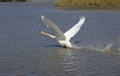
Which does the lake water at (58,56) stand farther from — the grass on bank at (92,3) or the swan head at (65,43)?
the grass on bank at (92,3)

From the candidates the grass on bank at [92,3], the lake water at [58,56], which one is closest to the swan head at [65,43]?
the lake water at [58,56]

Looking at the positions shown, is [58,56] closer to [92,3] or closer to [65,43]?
[65,43]

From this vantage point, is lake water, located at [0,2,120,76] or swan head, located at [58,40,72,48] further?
swan head, located at [58,40,72,48]

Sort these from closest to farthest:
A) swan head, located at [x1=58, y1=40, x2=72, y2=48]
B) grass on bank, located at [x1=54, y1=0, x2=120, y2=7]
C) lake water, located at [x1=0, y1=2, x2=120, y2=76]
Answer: lake water, located at [x1=0, y1=2, x2=120, y2=76] < swan head, located at [x1=58, y1=40, x2=72, y2=48] < grass on bank, located at [x1=54, y1=0, x2=120, y2=7]

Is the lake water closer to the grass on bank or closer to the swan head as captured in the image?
the swan head

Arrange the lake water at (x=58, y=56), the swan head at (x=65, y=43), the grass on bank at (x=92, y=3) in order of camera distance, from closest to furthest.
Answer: the lake water at (x=58, y=56), the swan head at (x=65, y=43), the grass on bank at (x=92, y=3)

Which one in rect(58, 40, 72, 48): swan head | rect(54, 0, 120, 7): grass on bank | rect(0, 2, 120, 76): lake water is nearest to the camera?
rect(0, 2, 120, 76): lake water

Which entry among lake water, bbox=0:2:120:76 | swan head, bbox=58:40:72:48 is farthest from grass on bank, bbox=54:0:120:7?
swan head, bbox=58:40:72:48

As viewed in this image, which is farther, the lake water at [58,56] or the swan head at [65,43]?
the swan head at [65,43]

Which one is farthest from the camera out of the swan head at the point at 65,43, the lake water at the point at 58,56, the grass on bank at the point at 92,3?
the grass on bank at the point at 92,3

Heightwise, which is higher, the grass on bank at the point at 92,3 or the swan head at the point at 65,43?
the swan head at the point at 65,43

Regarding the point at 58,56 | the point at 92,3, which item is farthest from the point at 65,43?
the point at 92,3

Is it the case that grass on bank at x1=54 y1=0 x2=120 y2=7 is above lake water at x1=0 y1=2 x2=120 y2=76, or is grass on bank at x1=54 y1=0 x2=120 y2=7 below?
below

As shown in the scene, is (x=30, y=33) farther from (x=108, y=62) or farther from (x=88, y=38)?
(x=108, y=62)
